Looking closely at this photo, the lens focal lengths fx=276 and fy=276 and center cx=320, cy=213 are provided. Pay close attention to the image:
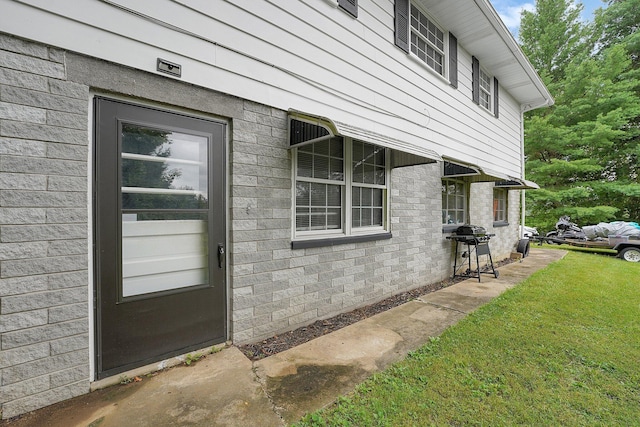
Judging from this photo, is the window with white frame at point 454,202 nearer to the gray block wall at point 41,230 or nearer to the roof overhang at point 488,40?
the roof overhang at point 488,40

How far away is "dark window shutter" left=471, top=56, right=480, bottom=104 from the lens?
6867 mm

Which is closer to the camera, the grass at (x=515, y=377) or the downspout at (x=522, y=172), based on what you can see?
the grass at (x=515, y=377)

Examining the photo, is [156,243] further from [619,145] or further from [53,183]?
[619,145]

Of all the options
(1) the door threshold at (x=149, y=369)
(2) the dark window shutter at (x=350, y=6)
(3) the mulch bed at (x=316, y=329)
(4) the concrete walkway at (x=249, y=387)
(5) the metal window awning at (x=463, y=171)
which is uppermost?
(2) the dark window shutter at (x=350, y=6)

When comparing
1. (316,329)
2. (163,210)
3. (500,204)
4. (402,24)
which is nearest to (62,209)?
(163,210)

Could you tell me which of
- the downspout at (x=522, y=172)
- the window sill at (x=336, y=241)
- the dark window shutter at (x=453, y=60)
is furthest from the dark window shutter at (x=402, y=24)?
the downspout at (x=522, y=172)

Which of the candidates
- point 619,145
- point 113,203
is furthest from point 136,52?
point 619,145

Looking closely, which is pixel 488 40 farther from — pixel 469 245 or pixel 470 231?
pixel 469 245

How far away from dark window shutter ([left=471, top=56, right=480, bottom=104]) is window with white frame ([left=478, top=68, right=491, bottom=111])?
0.24 metres

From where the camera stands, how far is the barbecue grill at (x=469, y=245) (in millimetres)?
5898

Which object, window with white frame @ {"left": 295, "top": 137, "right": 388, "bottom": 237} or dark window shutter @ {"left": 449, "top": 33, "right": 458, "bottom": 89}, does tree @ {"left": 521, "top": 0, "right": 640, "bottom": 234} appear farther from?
window with white frame @ {"left": 295, "top": 137, "right": 388, "bottom": 237}

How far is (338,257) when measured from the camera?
3.82 metres

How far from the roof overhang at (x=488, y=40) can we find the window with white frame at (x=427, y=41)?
17 cm

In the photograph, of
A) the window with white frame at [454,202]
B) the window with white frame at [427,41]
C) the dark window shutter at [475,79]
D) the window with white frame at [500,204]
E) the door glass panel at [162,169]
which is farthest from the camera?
the window with white frame at [500,204]
